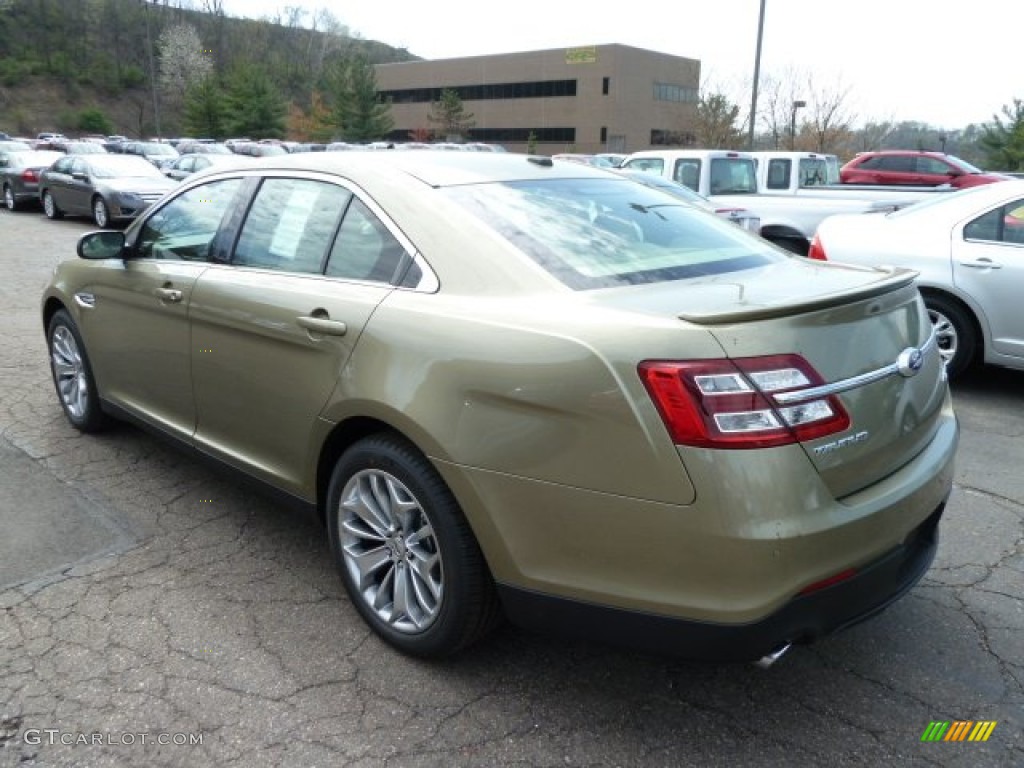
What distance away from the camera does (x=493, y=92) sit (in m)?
75.4

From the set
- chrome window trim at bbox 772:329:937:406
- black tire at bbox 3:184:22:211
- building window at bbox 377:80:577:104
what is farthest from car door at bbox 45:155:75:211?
building window at bbox 377:80:577:104

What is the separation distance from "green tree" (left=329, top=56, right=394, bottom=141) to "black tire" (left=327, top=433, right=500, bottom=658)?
66.1 metres

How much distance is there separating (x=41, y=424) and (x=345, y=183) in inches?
125

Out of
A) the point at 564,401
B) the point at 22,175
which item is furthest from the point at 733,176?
the point at 22,175

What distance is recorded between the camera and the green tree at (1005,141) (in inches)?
1387

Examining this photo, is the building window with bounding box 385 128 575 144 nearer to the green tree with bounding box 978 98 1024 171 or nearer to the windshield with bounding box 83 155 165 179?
the green tree with bounding box 978 98 1024 171

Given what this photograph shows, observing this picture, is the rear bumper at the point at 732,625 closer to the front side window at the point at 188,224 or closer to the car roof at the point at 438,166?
the car roof at the point at 438,166

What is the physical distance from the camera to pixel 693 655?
2094mm

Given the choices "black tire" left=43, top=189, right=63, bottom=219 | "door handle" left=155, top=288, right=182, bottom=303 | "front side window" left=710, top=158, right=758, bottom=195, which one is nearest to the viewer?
"door handle" left=155, top=288, right=182, bottom=303

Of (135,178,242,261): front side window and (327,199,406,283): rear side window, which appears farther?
(135,178,242,261): front side window

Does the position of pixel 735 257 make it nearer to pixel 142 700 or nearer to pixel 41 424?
pixel 142 700

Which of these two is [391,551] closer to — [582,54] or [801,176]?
[801,176]

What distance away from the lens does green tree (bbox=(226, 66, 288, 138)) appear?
203ft

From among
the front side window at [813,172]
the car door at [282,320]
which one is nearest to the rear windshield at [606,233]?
the car door at [282,320]
